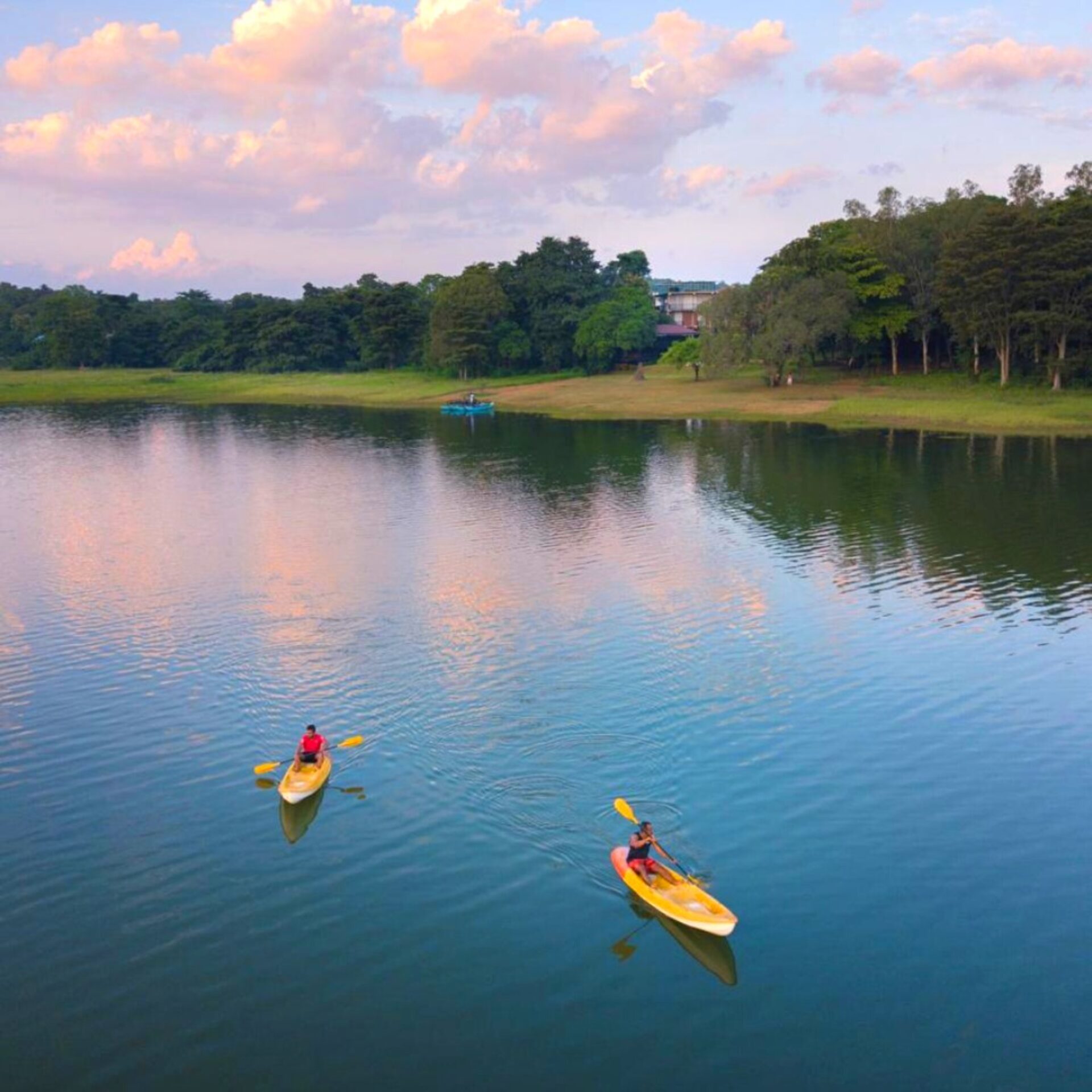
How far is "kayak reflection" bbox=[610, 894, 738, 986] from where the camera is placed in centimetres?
1789

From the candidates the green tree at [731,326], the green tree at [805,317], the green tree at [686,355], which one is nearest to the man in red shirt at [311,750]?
the green tree at [805,317]

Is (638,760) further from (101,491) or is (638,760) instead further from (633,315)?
(633,315)

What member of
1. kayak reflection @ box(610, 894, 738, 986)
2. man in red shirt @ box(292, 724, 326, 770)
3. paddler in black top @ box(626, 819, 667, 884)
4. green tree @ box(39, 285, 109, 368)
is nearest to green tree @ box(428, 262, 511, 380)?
green tree @ box(39, 285, 109, 368)

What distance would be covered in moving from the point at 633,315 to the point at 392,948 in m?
118

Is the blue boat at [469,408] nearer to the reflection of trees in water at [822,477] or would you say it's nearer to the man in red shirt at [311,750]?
the reflection of trees in water at [822,477]

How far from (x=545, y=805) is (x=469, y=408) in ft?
283

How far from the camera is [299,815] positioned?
23.3m

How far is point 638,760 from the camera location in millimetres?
25266

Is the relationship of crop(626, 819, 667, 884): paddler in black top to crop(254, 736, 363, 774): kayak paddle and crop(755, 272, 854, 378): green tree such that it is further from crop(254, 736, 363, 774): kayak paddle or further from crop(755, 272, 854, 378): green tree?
crop(755, 272, 854, 378): green tree

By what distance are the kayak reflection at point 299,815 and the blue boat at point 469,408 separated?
85120mm

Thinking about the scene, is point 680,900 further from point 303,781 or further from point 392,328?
point 392,328

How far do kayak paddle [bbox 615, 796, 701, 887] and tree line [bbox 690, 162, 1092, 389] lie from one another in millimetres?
75765

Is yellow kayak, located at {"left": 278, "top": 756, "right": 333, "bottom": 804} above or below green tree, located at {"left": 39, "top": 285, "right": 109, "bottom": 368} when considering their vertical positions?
below

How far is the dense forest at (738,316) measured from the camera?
86.7m
